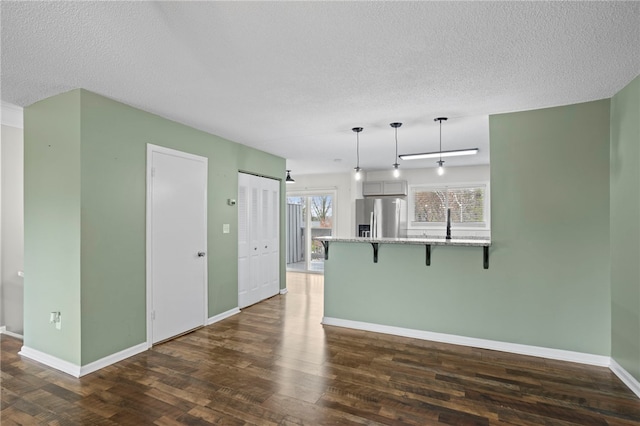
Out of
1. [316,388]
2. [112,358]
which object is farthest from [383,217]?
[112,358]

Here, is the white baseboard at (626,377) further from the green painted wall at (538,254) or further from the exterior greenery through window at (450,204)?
the exterior greenery through window at (450,204)

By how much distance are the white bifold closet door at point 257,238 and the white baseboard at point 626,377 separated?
429 centimetres

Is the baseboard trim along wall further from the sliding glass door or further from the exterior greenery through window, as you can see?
the exterior greenery through window

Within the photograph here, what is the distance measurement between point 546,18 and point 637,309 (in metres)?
2.35

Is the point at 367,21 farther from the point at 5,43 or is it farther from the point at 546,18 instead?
the point at 5,43

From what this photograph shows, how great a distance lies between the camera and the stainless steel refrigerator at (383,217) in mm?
6566

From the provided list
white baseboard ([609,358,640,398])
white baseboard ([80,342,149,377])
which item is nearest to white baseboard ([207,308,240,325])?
white baseboard ([80,342,149,377])

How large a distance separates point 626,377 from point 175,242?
443 cm

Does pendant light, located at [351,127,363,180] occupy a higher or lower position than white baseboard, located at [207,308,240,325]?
higher

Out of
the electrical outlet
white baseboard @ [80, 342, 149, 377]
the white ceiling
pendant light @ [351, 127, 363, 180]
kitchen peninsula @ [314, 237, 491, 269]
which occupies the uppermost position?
the white ceiling

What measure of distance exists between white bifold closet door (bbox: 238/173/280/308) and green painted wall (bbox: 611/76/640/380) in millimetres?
4318

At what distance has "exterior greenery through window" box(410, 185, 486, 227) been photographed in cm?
652

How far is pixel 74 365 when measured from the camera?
2.89 m

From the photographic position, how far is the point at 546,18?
1.84 m
